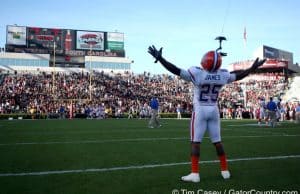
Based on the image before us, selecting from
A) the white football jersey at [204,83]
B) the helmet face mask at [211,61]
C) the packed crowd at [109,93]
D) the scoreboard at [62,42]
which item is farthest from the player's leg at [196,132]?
the scoreboard at [62,42]

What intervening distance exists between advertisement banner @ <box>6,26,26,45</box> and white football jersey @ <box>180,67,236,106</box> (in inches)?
2258

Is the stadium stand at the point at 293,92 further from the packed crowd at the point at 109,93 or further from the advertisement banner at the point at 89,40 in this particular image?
the advertisement banner at the point at 89,40

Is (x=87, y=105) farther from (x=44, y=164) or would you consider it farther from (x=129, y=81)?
(x=44, y=164)

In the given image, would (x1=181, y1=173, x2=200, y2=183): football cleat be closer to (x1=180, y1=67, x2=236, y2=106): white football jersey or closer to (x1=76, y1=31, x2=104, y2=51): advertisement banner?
(x1=180, y1=67, x2=236, y2=106): white football jersey

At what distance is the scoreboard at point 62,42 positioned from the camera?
60.4 meters

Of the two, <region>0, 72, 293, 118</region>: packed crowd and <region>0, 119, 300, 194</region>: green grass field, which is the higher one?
<region>0, 72, 293, 118</region>: packed crowd

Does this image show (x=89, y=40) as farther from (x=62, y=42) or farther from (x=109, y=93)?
(x=109, y=93)

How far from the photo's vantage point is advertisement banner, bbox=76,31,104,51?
6275 centimetres

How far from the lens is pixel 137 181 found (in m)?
6.21

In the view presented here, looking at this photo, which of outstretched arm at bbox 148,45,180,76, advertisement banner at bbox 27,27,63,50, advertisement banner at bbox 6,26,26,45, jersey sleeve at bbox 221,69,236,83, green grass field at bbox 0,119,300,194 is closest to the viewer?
green grass field at bbox 0,119,300,194

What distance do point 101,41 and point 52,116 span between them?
78.8 feet

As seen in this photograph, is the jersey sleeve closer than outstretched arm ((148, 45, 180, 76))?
No

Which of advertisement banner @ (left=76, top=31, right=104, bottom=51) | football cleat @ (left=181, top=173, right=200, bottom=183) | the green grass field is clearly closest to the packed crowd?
advertisement banner @ (left=76, top=31, right=104, bottom=51)

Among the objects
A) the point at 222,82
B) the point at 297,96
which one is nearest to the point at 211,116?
the point at 222,82
